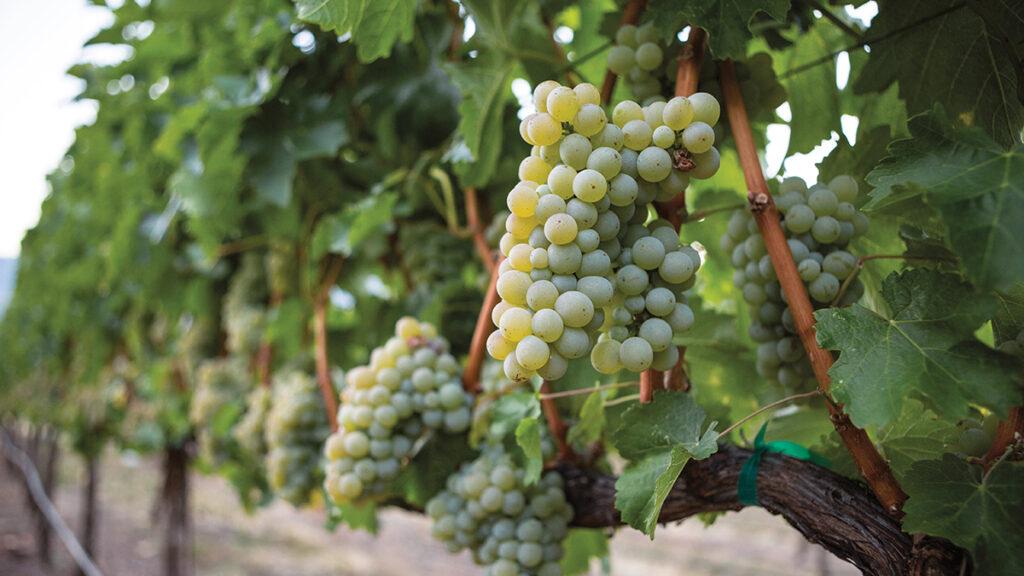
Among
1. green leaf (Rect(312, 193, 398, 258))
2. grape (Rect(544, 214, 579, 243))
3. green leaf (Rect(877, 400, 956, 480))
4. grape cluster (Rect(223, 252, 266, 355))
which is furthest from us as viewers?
grape cluster (Rect(223, 252, 266, 355))

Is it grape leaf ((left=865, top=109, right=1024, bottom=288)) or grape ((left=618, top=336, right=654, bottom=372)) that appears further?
grape ((left=618, top=336, right=654, bottom=372))

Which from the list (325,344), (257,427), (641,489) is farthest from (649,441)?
(257,427)

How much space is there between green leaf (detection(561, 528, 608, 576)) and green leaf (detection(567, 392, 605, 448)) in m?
0.31

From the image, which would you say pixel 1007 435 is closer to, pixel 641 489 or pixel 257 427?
A: pixel 641 489

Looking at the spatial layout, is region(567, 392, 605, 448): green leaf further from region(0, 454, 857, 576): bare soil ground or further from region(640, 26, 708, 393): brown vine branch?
region(0, 454, 857, 576): bare soil ground

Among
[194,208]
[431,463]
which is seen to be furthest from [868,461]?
[194,208]

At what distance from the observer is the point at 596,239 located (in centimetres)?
64

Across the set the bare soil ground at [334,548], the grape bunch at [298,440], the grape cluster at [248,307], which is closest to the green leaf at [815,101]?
the grape bunch at [298,440]

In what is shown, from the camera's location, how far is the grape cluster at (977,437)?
0.69 metres

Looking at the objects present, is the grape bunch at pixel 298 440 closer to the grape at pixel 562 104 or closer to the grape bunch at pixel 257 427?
the grape bunch at pixel 257 427

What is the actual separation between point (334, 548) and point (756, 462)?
29.6 ft

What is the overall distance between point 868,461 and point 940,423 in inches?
5.2

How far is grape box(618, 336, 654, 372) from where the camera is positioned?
637 mm

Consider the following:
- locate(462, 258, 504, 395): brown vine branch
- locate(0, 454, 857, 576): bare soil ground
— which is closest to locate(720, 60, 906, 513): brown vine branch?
locate(462, 258, 504, 395): brown vine branch
